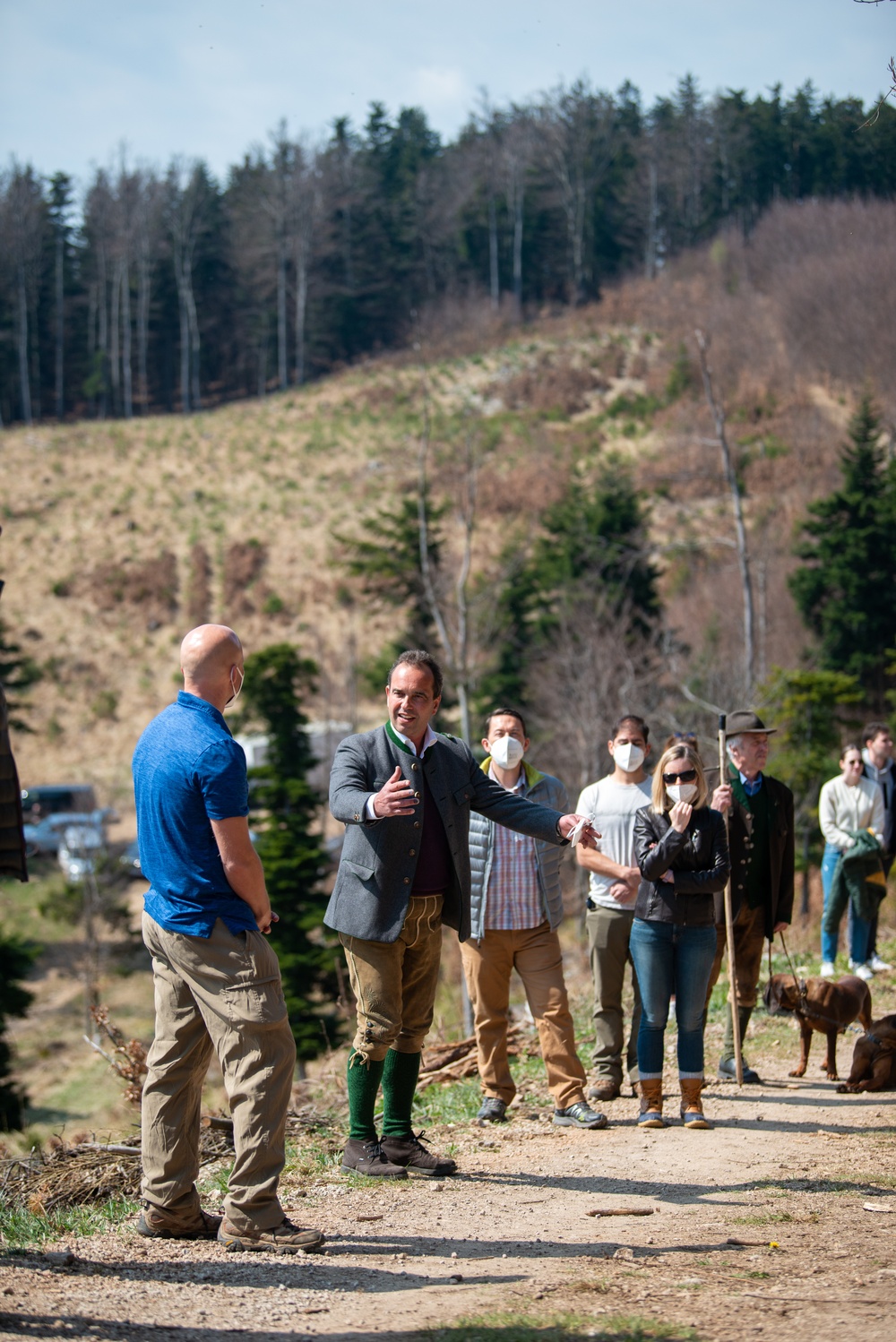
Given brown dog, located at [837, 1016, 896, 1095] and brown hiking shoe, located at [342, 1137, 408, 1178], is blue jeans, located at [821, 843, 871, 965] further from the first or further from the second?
brown hiking shoe, located at [342, 1137, 408, 1178]

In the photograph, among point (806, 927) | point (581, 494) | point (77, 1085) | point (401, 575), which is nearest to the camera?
point (806, 927)

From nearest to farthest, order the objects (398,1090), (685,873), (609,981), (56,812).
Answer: (398,1090)
(685,873)
(609,981)
(56,812)

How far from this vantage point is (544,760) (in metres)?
30.7

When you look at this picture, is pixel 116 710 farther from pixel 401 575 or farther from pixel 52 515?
pixel 401 575

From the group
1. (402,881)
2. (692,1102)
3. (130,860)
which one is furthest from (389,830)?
(130,860)

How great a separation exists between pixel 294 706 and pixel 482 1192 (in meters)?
20.0

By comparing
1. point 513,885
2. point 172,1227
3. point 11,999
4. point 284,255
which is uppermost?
point 284,255

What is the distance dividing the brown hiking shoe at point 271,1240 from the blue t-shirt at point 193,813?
1096mm

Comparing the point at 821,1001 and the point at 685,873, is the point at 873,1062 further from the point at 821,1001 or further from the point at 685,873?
the point at 685,873

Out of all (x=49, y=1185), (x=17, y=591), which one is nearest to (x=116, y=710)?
(x=17, y=591)

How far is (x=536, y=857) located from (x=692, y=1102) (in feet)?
5.07

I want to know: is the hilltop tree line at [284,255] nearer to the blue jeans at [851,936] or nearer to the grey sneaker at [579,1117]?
the blue jeans at [851,936]

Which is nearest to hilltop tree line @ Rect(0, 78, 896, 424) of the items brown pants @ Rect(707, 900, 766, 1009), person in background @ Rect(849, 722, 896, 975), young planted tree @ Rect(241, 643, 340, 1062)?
young planted tree @ Rect(241, 643, 340, 1062)

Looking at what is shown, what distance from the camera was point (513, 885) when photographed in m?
6.82
